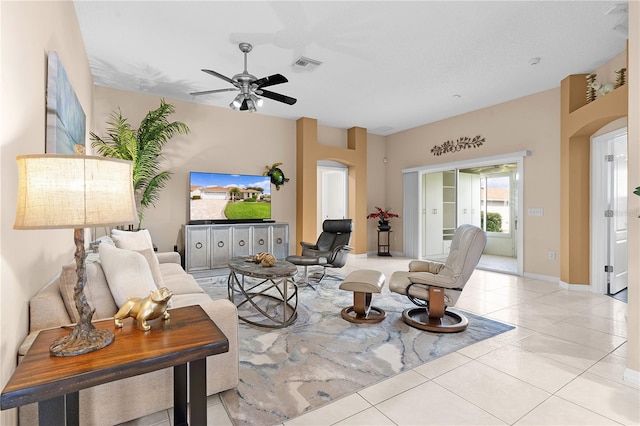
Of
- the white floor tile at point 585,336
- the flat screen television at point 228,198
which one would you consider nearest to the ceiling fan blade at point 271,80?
the flat screen television at point 228,198

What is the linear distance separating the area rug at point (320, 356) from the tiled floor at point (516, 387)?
0.10 m

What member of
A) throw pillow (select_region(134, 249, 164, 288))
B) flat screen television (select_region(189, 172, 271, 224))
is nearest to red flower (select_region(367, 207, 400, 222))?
flat screen television (select_region(189, 172, 271, 224))

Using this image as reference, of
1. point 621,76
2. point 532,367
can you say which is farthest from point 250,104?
point 621,76

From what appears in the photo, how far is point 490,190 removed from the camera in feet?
25.0

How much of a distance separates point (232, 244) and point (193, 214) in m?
0.88

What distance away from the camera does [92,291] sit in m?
1.74

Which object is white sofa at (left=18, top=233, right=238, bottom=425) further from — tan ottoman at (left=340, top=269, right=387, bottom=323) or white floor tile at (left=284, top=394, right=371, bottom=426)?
tan ottoman at (left=340, top=269, right=387, bottom=323)

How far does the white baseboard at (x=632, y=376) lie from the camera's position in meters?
2.05

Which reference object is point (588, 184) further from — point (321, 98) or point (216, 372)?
point (216, 372)

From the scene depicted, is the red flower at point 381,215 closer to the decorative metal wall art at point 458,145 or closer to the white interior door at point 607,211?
the decorative metal wall art at point 458,145

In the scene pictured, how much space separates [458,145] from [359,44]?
3.55 meters

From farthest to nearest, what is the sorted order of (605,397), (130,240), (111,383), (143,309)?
(130,240) < (605,397) < (111,383) < (143,309)

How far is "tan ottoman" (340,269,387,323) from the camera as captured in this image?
9.89 feet

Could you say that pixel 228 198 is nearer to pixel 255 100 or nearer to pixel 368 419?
pixel 255 100
